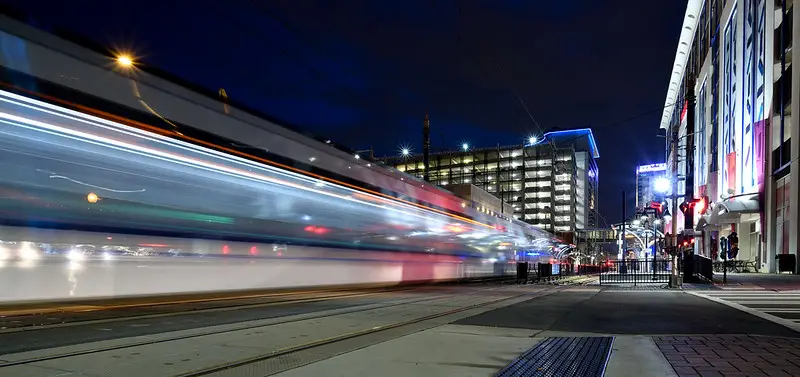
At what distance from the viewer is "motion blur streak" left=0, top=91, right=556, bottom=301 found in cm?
658

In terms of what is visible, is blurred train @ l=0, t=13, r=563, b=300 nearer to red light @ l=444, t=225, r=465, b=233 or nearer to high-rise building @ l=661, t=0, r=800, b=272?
red light @ l=444, t=225, r=465, b=233

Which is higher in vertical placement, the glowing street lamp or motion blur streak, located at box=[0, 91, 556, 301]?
the glowing street lamp

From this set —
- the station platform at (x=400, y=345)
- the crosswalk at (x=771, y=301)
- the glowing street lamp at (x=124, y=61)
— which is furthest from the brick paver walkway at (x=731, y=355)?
the glowing street lamp at (x=124, y=61)

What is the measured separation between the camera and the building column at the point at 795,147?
26062 millimetres

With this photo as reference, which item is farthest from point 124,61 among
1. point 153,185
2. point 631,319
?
point 631,319

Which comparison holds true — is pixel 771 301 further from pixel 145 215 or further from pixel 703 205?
pixel 703 205

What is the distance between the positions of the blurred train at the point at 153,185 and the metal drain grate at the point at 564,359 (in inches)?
211

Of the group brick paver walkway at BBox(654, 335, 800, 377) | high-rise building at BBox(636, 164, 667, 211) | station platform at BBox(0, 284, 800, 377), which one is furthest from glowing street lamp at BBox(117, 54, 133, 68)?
high-rise building at BBox(636, 164, 667, 211)

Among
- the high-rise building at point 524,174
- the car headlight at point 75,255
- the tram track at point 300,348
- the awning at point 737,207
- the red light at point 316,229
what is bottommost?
the tram track at point 300,348

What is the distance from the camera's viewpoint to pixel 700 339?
23.7 feet

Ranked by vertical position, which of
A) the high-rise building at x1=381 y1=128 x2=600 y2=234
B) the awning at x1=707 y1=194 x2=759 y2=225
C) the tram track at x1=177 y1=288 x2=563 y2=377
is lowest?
the tram track at x1=177 y1=288 x2=563 y2=377

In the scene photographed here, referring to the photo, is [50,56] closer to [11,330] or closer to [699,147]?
[11,330]

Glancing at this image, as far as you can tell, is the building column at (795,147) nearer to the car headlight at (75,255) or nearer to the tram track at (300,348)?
the tram track at (300,348)

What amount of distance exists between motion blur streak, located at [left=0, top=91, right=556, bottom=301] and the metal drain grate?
533cm
